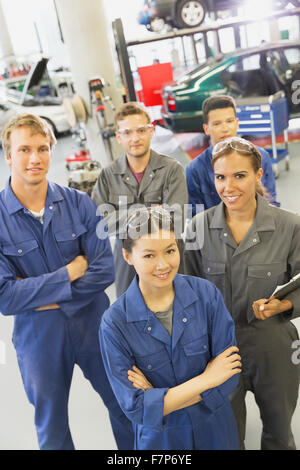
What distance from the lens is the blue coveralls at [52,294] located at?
1892 millimetres

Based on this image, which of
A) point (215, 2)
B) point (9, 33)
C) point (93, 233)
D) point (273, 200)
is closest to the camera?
point (93, 233)

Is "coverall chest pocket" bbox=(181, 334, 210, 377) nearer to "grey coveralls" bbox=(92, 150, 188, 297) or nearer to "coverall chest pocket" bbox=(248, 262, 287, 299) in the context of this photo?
"coverall chest pocket" bbox=(248, 262, 287, 299)

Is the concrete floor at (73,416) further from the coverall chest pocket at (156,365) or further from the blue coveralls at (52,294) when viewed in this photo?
the coverall chest pocket at (156,365)

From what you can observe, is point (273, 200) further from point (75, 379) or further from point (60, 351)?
point (75, 379)

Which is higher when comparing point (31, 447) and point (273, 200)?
point (273, 200)

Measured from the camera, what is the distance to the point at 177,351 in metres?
1.53

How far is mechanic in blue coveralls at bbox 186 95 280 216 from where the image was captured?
2508mm

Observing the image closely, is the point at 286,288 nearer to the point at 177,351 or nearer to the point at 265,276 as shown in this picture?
the point at 265,276

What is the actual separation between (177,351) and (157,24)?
26.0 feet

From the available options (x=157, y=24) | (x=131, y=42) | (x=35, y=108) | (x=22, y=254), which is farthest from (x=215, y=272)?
(x=35, y=108)

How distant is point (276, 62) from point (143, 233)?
21.3 feet

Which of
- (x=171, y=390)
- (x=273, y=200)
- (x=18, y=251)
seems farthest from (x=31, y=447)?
(x=273, y=200)

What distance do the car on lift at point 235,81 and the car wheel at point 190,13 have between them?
3.01 ft

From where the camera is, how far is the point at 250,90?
7.33 meters
